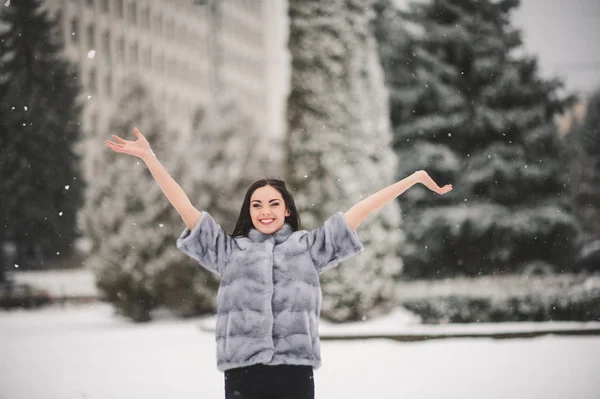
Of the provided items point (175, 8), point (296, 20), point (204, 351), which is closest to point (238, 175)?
point (296, 20)

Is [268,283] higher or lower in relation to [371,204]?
lower

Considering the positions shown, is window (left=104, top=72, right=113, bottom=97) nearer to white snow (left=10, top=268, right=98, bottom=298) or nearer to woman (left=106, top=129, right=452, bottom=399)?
white snow (left=10, top=268, right=98, bottom=298)

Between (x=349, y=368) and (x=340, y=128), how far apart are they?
4870 mm

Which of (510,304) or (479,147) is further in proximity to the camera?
(479,147)

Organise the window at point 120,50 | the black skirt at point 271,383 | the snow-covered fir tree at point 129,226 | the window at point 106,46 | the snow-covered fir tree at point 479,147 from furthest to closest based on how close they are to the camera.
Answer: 1. the window at point 120,50
2. the window at point 106,46
3. the snow-covered fir tree at point 479,147
4. the snow-covered fir tree at point 129,226
5. the black skirt at point 271,383

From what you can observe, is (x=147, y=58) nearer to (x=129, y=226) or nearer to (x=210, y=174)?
(x=210, y=174)

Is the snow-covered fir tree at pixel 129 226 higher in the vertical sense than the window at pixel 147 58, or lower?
lower

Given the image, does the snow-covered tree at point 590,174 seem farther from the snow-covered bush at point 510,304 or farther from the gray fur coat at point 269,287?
the gray fur coat at point 269,287

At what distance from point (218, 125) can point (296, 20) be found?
136 inches

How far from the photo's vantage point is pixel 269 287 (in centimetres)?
241

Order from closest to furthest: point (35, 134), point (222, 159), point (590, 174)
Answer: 1. point (222, 159)
2. point (35, 134)
3. point (590, 174)

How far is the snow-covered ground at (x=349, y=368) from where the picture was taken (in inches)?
209

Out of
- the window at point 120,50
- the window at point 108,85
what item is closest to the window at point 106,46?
the window at point 120,50

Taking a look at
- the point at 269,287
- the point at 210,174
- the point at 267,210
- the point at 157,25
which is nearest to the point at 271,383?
the point at 269,287
